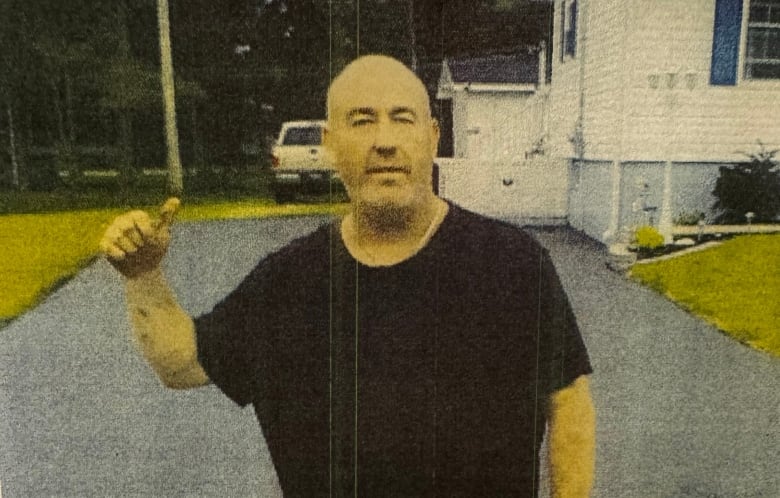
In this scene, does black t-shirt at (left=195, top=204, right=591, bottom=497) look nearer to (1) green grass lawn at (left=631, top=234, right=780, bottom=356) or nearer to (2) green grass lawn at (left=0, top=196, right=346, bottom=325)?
(2) green grass lawn at (left=0, top=196, right=346, bottom=325)

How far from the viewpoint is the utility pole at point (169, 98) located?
73.7 inches

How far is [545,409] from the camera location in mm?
2078

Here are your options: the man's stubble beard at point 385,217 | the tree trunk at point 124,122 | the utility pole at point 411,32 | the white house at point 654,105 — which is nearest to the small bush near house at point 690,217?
the white house at point 654,105

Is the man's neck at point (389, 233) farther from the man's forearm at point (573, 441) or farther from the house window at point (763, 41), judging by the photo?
the house window at point (763, 41)

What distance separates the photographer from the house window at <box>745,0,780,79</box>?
207 centimetres

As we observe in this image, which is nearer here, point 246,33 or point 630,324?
point 246,33

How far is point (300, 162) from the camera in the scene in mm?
1951

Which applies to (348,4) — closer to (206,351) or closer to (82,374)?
(206,351)

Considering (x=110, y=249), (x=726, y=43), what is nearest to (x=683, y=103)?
(x=726, y=43)

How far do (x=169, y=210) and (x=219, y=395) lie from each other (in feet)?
2.09

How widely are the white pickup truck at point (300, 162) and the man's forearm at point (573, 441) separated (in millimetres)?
1083

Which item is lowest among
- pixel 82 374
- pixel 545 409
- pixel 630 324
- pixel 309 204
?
pixel 545 409

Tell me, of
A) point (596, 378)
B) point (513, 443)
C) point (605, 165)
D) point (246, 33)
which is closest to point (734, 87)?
point (605, 165)

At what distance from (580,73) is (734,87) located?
55cm
